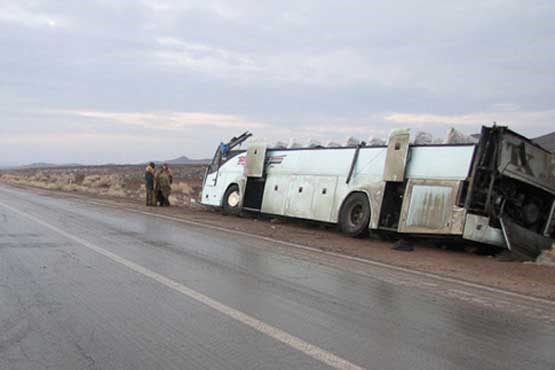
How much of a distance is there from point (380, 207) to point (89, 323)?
387 inches

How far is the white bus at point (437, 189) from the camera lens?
1238 cm

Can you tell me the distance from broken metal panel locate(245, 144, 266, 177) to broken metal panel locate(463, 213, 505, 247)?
8.29 meters

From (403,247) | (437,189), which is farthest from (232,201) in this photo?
(437,189)

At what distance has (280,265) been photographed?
9625 millimetres

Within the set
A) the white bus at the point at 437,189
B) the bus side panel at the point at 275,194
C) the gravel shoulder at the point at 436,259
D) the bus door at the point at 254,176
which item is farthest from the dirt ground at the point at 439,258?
the bus door at the point at 254,176

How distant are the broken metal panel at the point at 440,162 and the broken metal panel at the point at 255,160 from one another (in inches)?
255

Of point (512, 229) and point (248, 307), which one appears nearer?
point (248, 307)

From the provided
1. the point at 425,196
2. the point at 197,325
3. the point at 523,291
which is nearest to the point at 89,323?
the point at 197,325

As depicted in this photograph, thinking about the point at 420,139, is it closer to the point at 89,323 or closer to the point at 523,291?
the point at 523,291

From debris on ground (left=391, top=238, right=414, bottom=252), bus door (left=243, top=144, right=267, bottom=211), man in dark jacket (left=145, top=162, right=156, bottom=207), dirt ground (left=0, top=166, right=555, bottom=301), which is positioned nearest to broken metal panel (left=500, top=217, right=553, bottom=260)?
dirt ground (left=0, top=166, right=555, bottom=301)

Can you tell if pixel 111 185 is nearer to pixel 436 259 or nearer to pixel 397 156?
pixel 397 156

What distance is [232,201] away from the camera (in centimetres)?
2086

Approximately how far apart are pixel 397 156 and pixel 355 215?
2268 mm

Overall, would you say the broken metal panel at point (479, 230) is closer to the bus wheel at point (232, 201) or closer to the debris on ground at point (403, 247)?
the debris on ground at point (403, 247)
